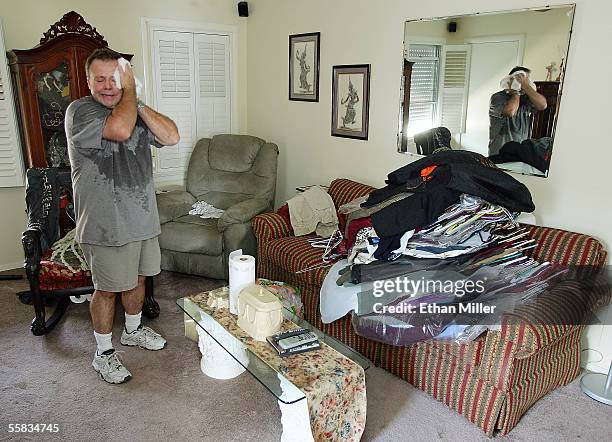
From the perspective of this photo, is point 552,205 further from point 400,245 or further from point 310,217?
point 310,217

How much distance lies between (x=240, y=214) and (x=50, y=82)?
1.61 metres

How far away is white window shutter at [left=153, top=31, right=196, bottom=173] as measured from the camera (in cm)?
404

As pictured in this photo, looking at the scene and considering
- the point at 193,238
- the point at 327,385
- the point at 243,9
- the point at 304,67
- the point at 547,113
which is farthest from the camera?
the point at 243,9

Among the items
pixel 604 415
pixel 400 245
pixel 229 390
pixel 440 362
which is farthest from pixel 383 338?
pixel 604 415

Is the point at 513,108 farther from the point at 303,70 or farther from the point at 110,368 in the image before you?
the point at 110,368

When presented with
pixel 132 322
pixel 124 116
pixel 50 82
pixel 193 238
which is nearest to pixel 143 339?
pixel 132 322

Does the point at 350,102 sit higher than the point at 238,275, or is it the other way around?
the point at 350,102

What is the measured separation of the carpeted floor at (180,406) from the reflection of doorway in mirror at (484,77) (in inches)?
58.0

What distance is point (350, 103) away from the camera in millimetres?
3580

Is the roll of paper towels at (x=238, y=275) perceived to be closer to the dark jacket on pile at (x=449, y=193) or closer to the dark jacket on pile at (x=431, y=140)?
the dark jacket on pile at (x=449, y=193)

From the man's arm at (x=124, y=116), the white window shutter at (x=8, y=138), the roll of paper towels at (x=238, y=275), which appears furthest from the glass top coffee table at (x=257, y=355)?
the white window shutter at (x=8, y=138)

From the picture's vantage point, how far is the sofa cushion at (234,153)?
4.07 m

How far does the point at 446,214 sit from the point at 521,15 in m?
1.20

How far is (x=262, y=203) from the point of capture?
3.65 metres
